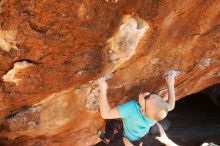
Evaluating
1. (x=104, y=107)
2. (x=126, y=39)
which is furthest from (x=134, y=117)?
(x=126, y=39)

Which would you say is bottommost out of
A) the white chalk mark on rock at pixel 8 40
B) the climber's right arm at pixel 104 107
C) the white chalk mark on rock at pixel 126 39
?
the climber's right arm at pixel 104 107

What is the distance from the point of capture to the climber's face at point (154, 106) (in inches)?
108

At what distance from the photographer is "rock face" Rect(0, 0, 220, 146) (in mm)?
2400

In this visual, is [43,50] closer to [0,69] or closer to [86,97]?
[0,69]

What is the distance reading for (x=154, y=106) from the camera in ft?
9.09

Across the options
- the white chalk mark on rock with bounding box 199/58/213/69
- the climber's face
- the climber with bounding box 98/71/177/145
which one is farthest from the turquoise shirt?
the white chalk mark on rock with bounding box 199/58/213/69

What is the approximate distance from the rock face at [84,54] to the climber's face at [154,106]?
1.63 ft

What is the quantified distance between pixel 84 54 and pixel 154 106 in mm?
781

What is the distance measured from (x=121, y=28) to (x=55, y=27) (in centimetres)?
60

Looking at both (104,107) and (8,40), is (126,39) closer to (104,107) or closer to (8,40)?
(104,107)

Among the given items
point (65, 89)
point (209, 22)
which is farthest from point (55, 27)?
point (209, 22)

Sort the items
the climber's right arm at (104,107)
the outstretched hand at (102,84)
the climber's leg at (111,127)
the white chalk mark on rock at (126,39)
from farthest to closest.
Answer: the climber's leg at (111,127) → the outstretched hand at (102,84) → the climber's right arm at (104,107) → the white chalk mark on rock at (126,39)

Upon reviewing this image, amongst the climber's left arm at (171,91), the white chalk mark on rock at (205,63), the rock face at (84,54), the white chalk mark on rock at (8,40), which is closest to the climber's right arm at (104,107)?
the rock face at (84,54)

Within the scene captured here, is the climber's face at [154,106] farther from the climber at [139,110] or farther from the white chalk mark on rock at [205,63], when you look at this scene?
the white chalk mark on rock at [205,63]
